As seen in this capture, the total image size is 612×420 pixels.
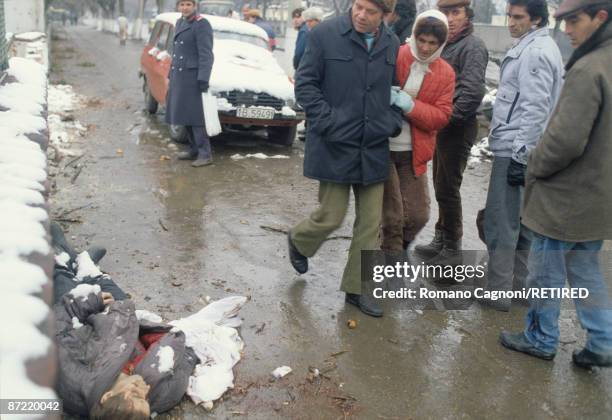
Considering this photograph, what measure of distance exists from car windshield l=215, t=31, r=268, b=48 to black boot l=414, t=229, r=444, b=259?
599 centimetres

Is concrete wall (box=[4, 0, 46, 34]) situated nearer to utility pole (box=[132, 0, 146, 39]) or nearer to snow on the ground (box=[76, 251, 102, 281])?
snow on the ground (box=[76, 251, 102, 281])

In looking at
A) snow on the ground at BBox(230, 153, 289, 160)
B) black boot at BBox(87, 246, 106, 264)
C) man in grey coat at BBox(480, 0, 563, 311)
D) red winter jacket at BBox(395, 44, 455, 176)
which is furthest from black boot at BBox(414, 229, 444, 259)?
snow on the ground at BBox(230, 153, 289, 160)

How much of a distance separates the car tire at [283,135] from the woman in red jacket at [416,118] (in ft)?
15.7

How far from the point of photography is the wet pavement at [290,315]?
311 cm

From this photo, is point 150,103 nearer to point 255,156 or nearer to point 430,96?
point 255,156

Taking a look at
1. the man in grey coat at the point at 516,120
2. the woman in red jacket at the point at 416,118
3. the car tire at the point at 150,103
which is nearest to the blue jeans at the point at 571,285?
the man in grey coat at the point at 516,120

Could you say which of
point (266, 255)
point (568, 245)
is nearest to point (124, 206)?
point (266, 255)

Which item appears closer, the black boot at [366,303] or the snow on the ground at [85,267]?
the snow on the ground at [85,267]

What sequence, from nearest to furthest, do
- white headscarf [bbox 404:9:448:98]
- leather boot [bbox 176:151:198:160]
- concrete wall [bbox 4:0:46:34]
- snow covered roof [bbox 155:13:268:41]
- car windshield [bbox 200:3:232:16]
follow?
white headscarf [bbox 404:9:448:98] < leather boot [bbox 176:151:198:160] < snow covered roof [bbox 155:13:268:41] < concrete wall [bbox 4:0:46:34] < car windshield [bbox 200:3:232:16]

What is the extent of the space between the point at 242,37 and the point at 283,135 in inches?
84.0

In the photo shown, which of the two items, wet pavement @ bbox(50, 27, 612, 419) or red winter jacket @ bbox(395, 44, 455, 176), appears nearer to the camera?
wet pavement @ bbox(50, 27, 612, 419)

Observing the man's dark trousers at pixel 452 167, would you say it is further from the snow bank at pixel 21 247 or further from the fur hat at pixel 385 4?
the snow bank at pixel 21 247

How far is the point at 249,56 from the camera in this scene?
Answer: 9.40 meters

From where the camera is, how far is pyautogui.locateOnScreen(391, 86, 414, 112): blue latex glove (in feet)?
12.5
